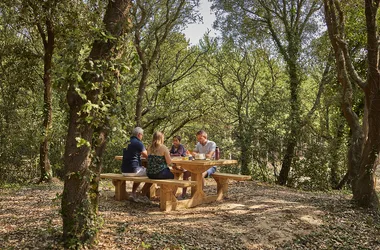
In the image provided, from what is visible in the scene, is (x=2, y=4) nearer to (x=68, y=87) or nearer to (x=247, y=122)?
(x=68, y=87)

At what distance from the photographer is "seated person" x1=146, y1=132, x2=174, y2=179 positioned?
679cm

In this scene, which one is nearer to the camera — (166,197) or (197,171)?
(166,197)

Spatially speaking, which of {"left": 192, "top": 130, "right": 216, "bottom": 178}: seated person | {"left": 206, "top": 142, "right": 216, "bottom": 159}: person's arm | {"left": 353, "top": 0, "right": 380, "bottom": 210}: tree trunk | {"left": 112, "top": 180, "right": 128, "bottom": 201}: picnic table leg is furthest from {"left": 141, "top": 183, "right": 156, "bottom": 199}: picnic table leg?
{"left": 353, "top": 0, "right": 380, "bottom": 210}: tree trunk

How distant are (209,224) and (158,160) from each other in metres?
1.55

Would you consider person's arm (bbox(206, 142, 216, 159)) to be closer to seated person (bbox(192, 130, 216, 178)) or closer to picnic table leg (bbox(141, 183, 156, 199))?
seated person (bbox(192, 130, 216, 178))

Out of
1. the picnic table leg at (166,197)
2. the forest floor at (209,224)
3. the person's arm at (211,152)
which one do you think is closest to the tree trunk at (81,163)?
the forest floor at (209,224)

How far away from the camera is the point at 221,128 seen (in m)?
19.7

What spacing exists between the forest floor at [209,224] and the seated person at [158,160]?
677 millimetres

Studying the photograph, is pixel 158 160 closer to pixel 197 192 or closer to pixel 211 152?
pixel 197 192

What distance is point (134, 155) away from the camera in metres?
7.14

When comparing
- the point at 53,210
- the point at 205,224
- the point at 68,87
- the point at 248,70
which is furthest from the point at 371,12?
the point at 248,70

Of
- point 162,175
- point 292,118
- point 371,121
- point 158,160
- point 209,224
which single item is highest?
point 292,118

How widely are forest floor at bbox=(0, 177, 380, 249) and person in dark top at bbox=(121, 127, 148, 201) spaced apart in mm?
626

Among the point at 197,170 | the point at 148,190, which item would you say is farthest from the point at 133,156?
the point at 197,170
